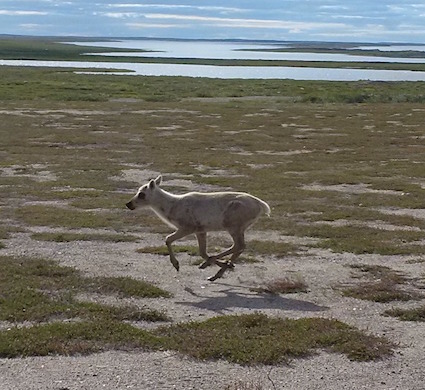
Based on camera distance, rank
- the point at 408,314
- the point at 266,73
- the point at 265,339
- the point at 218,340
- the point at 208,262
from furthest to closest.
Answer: the point at 266,73
the point at 208,262
the point at 408,314
the point at 265,339
the point at 218,340

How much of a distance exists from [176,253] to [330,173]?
12586mm

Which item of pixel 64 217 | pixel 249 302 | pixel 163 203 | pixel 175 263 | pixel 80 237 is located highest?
pixel 163 203

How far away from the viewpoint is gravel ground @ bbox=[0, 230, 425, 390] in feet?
29.6

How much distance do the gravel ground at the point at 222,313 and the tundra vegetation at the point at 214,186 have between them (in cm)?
28

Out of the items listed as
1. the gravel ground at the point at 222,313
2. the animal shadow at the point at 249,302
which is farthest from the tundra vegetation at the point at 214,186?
the animal shadow at the point at 249,302

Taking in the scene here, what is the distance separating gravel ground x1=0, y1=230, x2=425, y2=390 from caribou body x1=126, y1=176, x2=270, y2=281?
422 mm

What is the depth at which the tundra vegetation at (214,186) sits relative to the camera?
10359 mm

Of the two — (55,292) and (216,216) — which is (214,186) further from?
(55,292)

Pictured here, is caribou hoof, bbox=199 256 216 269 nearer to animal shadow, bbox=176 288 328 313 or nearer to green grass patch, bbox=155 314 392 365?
animal shadow, bbox=176 288 328 313

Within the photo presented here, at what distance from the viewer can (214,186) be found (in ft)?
79.3

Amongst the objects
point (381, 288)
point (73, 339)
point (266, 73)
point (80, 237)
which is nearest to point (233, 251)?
point (381, 288)

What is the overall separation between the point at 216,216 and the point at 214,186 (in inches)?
413

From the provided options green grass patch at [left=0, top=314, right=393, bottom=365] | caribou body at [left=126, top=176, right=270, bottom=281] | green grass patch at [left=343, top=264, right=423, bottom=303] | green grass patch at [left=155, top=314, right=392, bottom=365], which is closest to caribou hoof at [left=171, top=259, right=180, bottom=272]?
caribou body at [left=126, top=176, right=270, bottom=281]

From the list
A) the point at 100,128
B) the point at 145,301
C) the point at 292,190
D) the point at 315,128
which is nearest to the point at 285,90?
the point at 315,128
